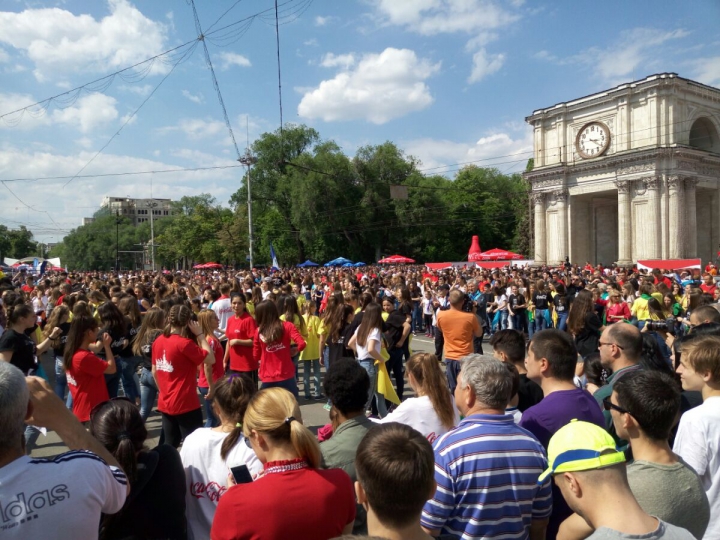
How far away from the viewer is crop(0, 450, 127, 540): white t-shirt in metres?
1.72

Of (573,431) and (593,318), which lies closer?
(573,431)

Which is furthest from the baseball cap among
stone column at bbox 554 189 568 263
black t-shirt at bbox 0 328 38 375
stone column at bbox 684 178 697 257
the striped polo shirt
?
stone column at bbox 554 189 568 263

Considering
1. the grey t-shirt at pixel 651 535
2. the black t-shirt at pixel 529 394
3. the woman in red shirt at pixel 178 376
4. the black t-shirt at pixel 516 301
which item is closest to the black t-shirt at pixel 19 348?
the woman in red shirt at pixel 178 376

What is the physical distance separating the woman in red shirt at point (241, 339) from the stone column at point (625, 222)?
3653 cm

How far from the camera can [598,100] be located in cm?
3841

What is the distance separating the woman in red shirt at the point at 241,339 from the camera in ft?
23.6

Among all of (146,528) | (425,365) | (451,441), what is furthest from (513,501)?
(146,528)

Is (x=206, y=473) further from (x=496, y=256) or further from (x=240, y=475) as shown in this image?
(x=496, y=256)

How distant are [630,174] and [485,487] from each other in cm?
4048

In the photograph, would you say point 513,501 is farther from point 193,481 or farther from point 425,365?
point 193,481

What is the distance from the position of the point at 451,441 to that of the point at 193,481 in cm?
164

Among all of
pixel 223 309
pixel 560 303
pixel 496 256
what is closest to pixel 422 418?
pixel 223 309

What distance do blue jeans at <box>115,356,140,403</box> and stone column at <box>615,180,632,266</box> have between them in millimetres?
37526

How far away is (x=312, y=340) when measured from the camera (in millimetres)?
9125
